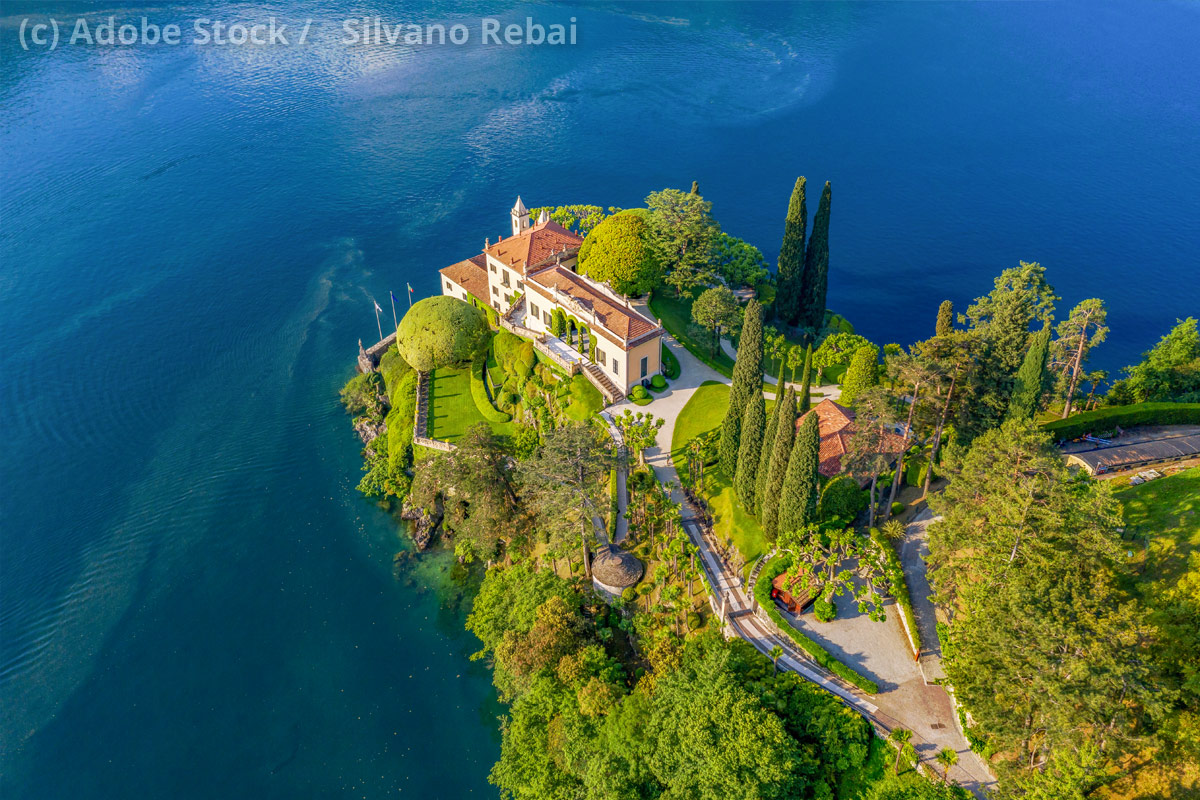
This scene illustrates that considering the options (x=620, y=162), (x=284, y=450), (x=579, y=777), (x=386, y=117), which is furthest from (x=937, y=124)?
(x=579, y=777)

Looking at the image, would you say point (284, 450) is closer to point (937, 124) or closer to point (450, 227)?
point (450, 227)

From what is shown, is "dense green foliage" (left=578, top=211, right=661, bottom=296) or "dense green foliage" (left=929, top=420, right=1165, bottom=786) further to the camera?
"dense green foliage" (left=578, top=211, right=661, bottom=296)

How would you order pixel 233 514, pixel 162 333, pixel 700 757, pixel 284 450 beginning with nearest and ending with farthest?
pixel 700 757, pixel 233 514, pixel 284 450, pixel 162 333

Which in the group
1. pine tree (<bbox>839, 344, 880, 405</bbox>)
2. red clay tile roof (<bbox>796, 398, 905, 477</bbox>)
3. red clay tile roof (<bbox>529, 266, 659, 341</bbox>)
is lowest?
red clay tile roof (<bbox>796, 398, 905, 477</bbox>)

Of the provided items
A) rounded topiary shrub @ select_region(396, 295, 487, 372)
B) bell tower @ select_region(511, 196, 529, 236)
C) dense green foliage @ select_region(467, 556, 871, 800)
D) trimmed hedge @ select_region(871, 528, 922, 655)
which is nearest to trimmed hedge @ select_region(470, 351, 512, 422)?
rounded topiary shrub @ select_region(396, 295, 487, 372)

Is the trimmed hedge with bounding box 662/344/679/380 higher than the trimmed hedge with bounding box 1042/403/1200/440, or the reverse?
the trimmed hedge with bounding box 1042/403/1200/440

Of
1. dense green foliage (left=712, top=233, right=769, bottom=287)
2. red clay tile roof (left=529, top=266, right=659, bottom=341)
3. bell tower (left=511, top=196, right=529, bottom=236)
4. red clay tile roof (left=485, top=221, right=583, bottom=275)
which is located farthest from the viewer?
bell tower (left=511, top=196, right=529, bottom=236)

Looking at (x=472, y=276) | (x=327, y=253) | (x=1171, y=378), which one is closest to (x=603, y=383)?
(x=472, y=276)

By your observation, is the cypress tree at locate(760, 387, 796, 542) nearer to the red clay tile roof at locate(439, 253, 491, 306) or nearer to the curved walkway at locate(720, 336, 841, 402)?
the curved walkway at locate(720, 336, 841, 402)

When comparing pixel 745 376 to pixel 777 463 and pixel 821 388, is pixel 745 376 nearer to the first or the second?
pixel 777 463
